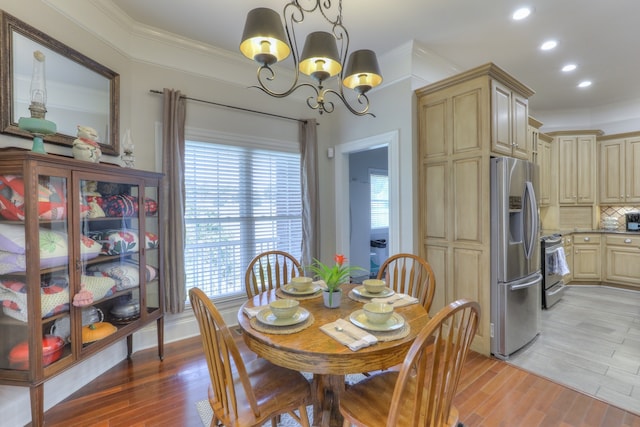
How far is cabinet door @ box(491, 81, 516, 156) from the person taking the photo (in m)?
2.58

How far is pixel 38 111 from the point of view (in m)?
1.72

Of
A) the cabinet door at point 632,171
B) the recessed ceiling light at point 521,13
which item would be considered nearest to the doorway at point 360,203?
the recessed ceiling light at point 521,13

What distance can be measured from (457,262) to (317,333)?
1.96 meters

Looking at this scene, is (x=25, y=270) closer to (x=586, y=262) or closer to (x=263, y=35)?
(x=263, y=35)

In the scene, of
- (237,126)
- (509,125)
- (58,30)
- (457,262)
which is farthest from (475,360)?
(58,30)

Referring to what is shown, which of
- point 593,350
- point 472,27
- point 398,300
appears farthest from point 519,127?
point 398,300

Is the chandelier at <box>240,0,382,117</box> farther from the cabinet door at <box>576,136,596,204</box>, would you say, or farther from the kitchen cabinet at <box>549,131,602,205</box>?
the cabinet door at <box>576,136,596,204</box>

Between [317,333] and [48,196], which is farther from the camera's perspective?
[48,196]

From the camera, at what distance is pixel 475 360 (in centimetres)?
258

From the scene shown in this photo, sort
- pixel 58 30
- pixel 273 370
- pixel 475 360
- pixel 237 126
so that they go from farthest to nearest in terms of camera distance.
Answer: pixel 237 126 < pixel 475 360 < pixel 58 30 < pixel 273 370

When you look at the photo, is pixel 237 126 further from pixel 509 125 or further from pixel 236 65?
pixel 509 125

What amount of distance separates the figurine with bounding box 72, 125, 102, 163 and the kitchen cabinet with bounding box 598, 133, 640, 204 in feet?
22.6

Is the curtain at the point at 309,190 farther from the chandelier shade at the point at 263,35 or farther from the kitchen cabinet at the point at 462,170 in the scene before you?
the chandelier shade at the point at 263,35

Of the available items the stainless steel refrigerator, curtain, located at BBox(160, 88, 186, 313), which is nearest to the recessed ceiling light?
the stainless steel refrigerator
